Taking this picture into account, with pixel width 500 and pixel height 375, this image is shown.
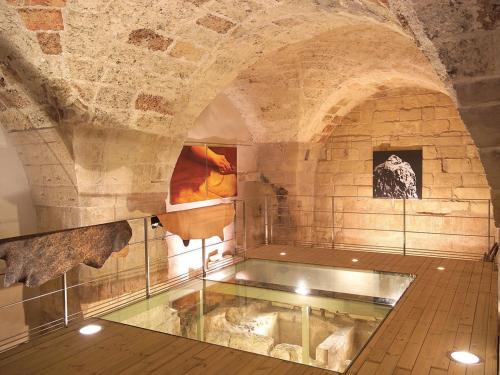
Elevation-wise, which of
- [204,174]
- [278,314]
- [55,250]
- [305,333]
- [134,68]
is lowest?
[305,333]

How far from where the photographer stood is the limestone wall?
6492 mm

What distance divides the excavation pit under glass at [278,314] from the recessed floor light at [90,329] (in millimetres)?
333

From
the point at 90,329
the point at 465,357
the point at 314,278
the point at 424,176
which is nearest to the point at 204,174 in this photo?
the point at 314,278

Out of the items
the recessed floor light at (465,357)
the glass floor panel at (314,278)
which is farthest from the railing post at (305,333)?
the recessed floor light at (465,357)

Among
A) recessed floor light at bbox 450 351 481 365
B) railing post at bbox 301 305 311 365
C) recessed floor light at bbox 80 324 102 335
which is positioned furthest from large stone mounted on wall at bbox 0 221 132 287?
recessed floor light at bbox 450 351 481 365

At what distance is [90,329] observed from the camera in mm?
3055

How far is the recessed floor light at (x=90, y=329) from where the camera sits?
300 cm

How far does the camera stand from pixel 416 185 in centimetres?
685

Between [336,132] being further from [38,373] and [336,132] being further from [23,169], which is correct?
[38,373]

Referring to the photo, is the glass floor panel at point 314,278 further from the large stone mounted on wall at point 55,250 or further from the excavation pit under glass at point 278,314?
the large stone mounted on wall at point 55,250

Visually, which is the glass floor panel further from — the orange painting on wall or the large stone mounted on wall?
the large stone mounted on wall

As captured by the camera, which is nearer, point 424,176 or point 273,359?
point 273,359

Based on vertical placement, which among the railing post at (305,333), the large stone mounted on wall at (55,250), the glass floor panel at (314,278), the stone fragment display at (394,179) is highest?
the stone fragment display at (394,179)

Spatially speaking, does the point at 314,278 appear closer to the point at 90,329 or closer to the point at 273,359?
the point at 273,359
